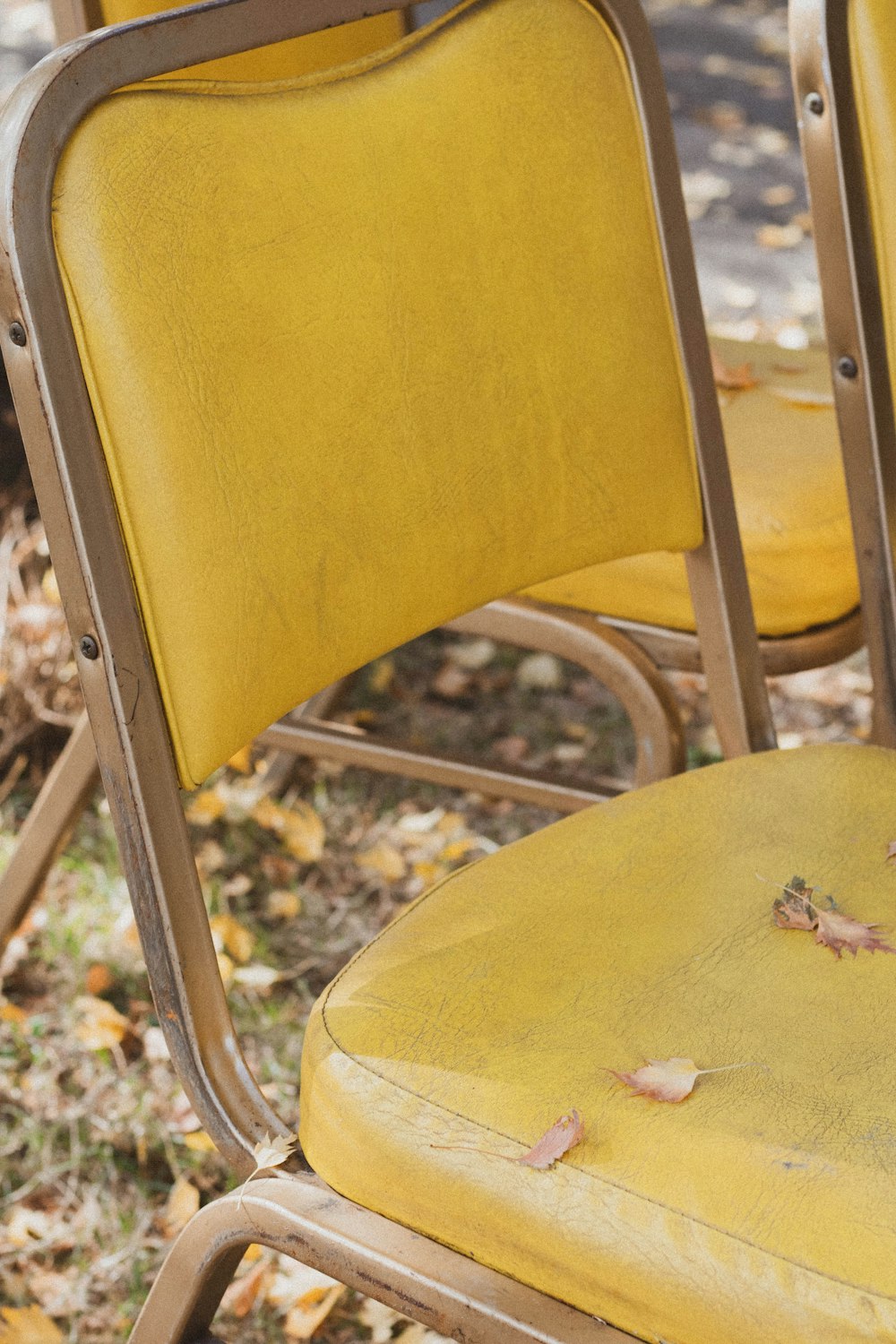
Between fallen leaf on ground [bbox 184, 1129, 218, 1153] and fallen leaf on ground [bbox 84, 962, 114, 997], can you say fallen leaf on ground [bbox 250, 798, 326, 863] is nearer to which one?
fallen leaf on ground [bbox 84, 962, 114, 997]

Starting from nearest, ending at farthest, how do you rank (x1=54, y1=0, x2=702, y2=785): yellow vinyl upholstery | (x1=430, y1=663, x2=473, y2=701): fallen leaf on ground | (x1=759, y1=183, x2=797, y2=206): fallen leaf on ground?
(x1=54, y1=0, x2=702, y2=785): yellow vinyl upholstery → (x1=430, y1=663, x2=473, y2=701): fallen leaf on ground → (x1=759, y1=183, x2=797, y2=206): fallen leaf on ground

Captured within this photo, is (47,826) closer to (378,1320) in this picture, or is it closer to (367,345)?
(378,1320)

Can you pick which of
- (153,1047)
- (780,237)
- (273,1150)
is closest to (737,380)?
(153,1047)

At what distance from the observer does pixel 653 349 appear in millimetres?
1150

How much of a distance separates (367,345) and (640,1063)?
48 centimetres

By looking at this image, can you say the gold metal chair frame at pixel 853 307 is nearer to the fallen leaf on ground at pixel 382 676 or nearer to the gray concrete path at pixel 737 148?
the fallen leaf on ground at pixel 382 676

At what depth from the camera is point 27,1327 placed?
1.36 m

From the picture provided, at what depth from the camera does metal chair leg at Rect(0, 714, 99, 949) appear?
162 cm

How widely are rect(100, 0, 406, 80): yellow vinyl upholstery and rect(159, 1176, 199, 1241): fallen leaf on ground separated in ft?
3.55

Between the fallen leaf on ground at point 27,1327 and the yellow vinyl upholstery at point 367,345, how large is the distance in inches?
29.4

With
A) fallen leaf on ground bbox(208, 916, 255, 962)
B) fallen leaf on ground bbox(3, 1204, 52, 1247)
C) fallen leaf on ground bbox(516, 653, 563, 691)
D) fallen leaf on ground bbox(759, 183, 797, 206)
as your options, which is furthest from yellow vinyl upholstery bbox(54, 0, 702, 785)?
fallen leaf on ground bbox(759, 183, 797, 206)

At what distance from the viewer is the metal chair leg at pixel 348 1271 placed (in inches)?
30.2

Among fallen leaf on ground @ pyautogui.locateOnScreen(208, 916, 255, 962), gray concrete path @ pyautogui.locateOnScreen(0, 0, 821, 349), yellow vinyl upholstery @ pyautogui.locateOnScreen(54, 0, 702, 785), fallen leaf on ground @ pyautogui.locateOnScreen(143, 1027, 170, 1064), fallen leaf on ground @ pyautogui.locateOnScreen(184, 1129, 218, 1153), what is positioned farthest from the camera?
gray concrete path @ pyautogui.locateOnScreen(0, 0, 821, 349)

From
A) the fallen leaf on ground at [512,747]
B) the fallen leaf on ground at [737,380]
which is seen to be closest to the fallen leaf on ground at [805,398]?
the fallen leaf on ground at [737,380]
